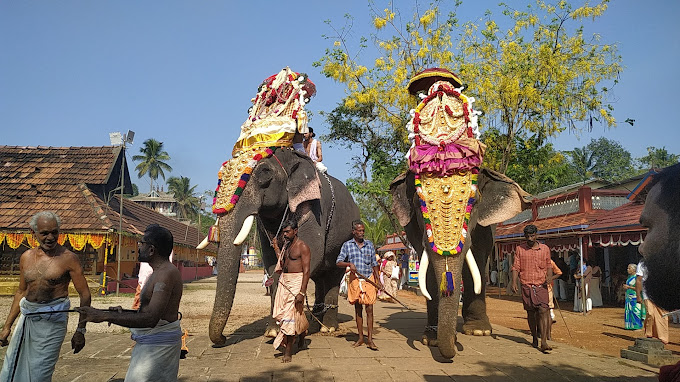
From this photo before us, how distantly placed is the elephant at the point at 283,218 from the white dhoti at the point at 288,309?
64cm

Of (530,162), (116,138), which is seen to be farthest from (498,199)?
(116,138)

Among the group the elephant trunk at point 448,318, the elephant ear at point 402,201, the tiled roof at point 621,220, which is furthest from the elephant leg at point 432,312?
the tiled roof at point 621,220

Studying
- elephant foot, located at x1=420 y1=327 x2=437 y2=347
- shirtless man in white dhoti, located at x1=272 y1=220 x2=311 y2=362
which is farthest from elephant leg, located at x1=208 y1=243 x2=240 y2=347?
elephant foot, located at x1=420 y1=327 x2=437 y2=347

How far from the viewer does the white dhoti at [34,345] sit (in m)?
3.53

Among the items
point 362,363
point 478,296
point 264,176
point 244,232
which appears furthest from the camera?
point 478,296

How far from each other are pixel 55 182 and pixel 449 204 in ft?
59.7

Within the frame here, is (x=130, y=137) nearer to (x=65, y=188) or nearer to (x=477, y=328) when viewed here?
(x=65, y=188)

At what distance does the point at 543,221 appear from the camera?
1697cm

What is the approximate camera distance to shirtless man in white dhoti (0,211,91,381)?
3553mm

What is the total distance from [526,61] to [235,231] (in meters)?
11.0

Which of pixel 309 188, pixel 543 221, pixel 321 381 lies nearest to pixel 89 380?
pixel 321 381

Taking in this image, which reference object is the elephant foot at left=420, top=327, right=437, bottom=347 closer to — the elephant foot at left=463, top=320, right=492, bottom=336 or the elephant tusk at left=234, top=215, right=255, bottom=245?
the elephant foot at left=463, top=320, right=492, bottom=336

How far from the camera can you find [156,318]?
2840 mm

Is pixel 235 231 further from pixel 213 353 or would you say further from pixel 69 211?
pixel 69 211
